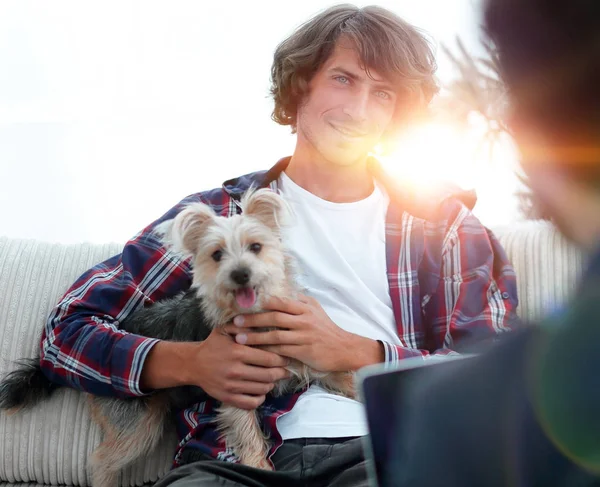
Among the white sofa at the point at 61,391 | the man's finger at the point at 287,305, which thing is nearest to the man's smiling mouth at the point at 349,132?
the man's finger at the point at 287,305

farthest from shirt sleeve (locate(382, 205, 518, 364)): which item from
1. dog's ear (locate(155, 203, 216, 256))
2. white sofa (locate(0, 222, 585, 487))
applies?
dog's ear (locate(155, 203, 216, 256))

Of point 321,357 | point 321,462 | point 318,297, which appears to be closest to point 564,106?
point 321,462

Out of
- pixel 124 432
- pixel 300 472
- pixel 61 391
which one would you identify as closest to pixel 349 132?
pixel 300 472

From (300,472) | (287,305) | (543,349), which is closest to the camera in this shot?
(543,349)

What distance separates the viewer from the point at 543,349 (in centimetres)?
45

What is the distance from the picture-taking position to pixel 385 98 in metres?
2.44

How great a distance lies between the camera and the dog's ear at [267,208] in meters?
2.27

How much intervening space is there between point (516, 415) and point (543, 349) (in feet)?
0.19

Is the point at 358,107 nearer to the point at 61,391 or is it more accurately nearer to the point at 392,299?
the point at 392,299

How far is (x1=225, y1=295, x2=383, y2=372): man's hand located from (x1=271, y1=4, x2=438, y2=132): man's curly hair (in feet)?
3.23

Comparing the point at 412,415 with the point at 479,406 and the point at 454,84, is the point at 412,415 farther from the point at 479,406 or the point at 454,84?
the point at 454,84

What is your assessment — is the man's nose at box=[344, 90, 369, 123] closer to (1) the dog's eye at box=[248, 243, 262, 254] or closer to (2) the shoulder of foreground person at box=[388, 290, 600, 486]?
(1) the dog's eye at box=[248, 243, 262, 254]

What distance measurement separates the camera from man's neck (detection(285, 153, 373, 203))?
2438 mm

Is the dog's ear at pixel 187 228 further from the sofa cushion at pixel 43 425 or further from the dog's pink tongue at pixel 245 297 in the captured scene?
the sofa cushion at pixel 43 425
